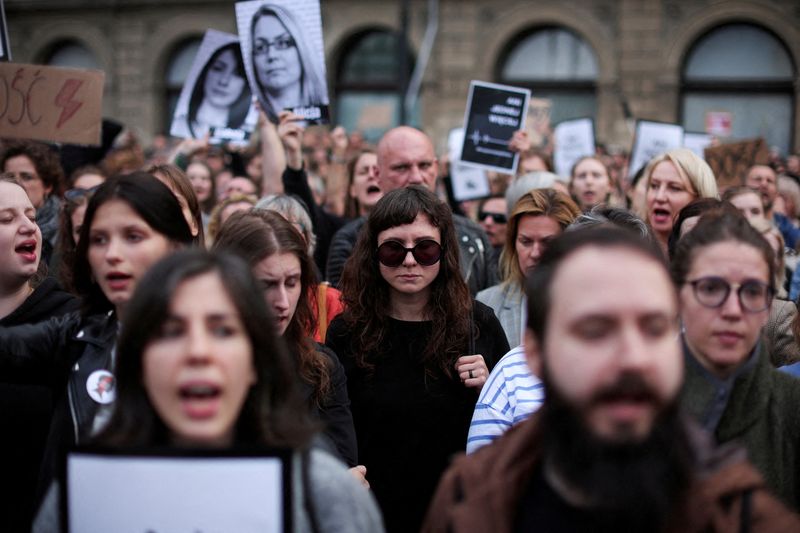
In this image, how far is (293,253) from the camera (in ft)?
10.5

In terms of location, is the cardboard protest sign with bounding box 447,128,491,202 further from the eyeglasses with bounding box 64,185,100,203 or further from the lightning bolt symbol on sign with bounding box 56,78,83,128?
the eyeglasses with bounding box 64,185,100,203

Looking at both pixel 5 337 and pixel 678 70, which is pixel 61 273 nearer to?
pixel 5 337

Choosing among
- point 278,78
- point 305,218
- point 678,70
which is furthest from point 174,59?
point 305,218

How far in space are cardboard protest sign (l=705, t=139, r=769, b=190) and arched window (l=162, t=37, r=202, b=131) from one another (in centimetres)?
1824

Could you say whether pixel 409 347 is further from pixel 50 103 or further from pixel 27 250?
pixel 50 103

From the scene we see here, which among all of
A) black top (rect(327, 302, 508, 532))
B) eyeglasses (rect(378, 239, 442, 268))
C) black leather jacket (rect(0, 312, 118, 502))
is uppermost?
eyeglasses (rect(378, 239, 442, 268))

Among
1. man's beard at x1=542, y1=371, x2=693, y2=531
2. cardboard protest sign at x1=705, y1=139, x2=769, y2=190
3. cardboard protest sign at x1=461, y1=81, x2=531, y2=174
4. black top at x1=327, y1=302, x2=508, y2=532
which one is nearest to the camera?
man's beard at x1=542, y1=371, x2=693, y2=531

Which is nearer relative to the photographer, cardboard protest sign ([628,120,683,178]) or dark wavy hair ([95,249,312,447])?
dark wavy hair ([95,249,312,447])

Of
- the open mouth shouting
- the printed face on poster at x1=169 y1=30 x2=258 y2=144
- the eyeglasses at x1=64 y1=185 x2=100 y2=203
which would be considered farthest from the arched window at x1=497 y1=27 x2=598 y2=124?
the open mouth shouting

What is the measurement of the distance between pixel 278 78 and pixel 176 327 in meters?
4.46

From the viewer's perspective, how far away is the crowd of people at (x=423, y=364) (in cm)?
175

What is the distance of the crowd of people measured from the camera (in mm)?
1745

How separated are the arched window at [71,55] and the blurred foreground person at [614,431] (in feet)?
82.8

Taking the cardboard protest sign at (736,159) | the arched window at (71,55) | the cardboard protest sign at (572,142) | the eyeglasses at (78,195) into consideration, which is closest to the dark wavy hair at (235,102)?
the eyeglasses at (78,195)
